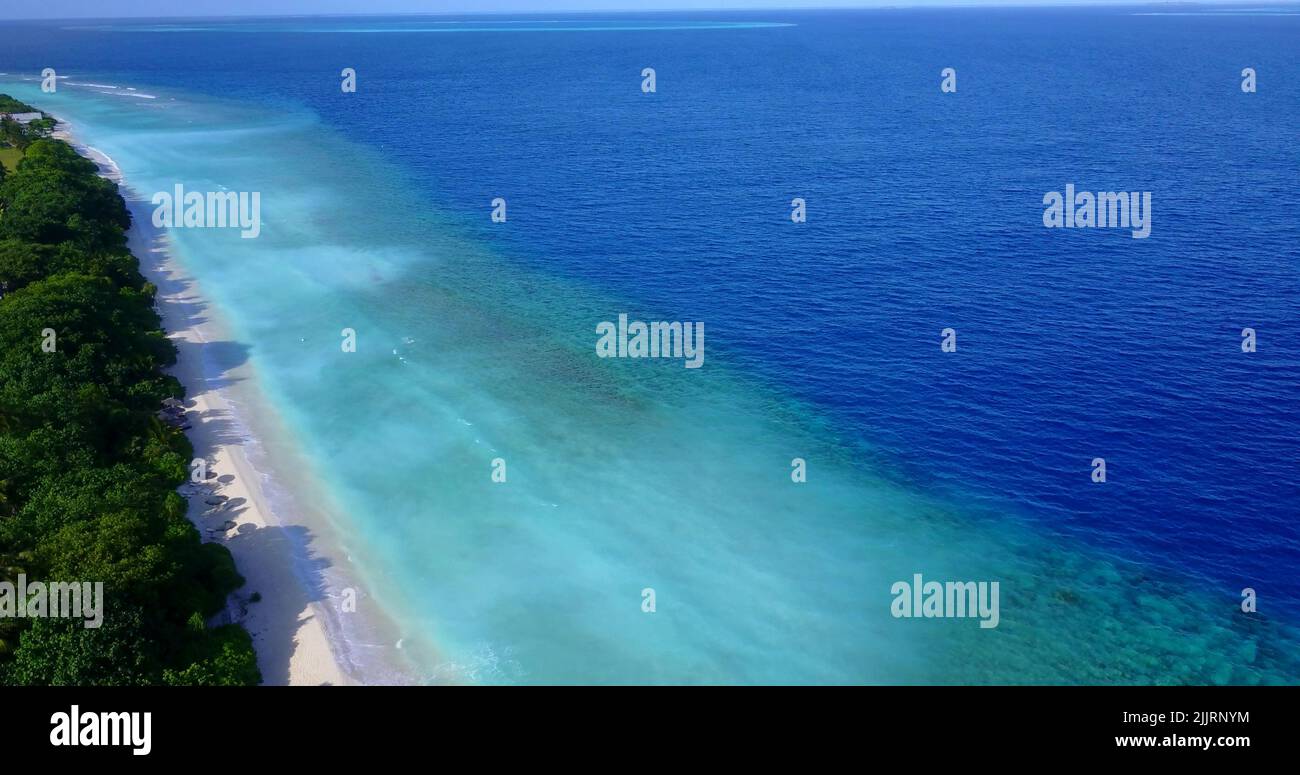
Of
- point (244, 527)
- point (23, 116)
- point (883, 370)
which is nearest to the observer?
point (244, 527)

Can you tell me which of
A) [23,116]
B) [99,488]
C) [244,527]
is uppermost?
[23,116]

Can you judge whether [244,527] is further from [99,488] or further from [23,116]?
[23,116]

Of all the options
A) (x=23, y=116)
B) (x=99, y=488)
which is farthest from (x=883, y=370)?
(x=23, y=116)

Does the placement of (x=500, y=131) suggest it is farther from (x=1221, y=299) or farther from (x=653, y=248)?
(x=1221, y=299)

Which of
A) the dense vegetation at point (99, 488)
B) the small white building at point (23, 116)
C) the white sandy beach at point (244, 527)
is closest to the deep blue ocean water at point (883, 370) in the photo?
the white sandy beach at point (244, 527)

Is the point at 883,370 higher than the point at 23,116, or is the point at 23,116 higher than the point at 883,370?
the point at 23,116

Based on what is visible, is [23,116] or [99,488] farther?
[23,116]

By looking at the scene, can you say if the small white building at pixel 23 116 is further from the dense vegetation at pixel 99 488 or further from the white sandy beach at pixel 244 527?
the white sandy beach at pixel 244 527

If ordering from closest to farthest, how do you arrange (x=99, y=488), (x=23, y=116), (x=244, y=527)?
(x=99, y=488) → (x=244, y=527) → (x=23, y=116)
